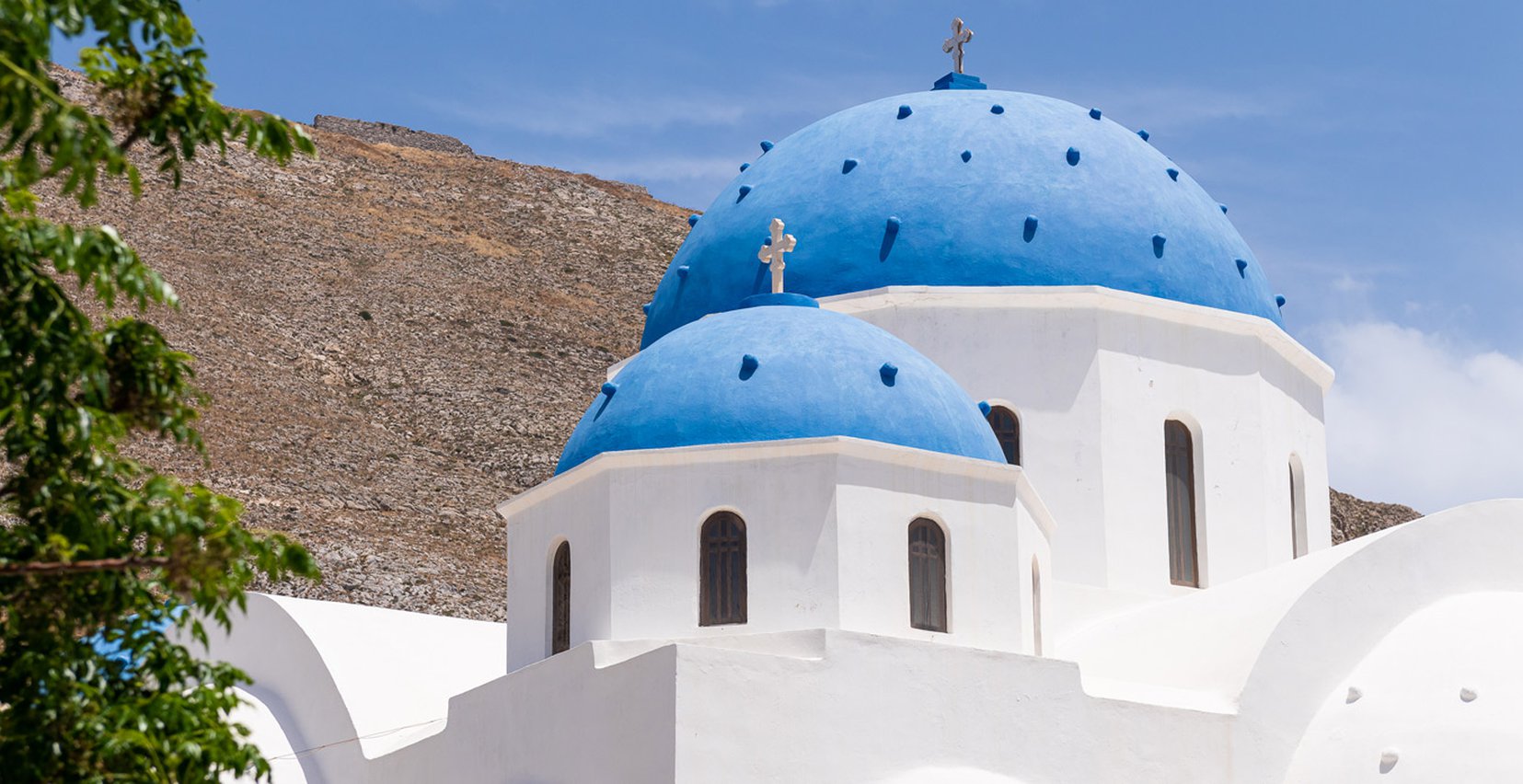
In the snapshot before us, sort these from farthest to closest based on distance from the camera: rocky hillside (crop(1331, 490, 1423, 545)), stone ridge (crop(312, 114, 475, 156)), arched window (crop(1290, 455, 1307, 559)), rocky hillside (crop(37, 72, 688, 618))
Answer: stone ridge (crop(312, 114, 475, 156)) → rocky hillside (crop(1331, 490, 1423, 545)) → rocky hillside (crop(37, 72, 688, 618)) → arched window (crop(1290, 455, 1307, 559))

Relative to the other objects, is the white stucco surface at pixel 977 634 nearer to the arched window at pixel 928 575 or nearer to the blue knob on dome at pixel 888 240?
the arched window at pixel 928 575

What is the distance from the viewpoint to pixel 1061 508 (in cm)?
1617

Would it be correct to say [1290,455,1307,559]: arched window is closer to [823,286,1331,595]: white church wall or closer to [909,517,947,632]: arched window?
[823,286,1331,595]: white church wall

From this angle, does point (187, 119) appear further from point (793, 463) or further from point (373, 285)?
point (373, 285)

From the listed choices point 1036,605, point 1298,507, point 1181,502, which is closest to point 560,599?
point 1036,605

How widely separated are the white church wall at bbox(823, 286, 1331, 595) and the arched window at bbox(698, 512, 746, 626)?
368 centimetres

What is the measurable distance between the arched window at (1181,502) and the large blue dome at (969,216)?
1176mm

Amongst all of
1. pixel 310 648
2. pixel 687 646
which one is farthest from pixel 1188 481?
pixel 310 648

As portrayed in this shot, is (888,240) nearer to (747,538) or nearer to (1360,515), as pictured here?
(747,538)

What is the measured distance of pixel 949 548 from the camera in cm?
1345

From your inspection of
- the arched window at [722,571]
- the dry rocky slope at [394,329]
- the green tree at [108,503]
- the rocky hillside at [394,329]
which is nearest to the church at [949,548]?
the arched window at [722,571]

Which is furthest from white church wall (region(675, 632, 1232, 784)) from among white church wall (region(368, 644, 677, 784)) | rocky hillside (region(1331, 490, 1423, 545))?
rocky hillside (region(1331, 490, 1423, 545))

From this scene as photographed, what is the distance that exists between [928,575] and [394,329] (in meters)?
42.6

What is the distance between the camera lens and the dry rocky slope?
4084 cm
